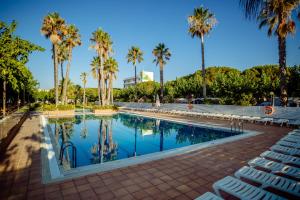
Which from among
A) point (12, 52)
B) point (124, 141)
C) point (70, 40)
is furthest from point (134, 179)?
point (70, 40)

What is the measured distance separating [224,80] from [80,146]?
66.1 ft

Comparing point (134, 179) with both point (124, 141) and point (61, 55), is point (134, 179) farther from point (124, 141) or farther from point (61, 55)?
point (61, 55)

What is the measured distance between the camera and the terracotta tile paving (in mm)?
4434

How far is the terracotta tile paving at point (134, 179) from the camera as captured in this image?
4434mm

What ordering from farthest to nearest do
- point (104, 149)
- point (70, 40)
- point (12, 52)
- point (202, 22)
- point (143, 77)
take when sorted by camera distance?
point (143, 77) < point (70, 40) < point (202, 22) < point (104, 149) < point (12, 52)

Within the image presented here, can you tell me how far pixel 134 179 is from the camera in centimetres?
520

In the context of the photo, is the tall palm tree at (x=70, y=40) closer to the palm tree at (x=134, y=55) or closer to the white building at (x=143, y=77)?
the palm tree at (x=134, y=55)

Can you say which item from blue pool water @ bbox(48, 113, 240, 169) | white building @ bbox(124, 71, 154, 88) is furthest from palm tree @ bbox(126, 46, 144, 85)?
white building @ bbox(124, 71, 154, 88)

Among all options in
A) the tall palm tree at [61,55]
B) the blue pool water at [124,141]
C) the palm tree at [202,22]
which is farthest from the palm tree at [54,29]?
the palm tree at [202,22]

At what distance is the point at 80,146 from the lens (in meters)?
10.9

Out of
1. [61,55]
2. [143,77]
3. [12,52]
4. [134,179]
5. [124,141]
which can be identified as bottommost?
[124,141]

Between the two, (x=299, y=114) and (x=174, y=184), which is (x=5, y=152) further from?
(x=299, y=114)

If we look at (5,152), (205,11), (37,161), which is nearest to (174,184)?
(37,161)

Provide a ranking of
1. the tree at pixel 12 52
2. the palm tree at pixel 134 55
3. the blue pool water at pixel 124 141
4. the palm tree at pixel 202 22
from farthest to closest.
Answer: the palm tree at pixel 134 55 → the palm tree at pixel 202 22 → the blue pool water at pixel 124 141 → the tree at pixel 12 52
